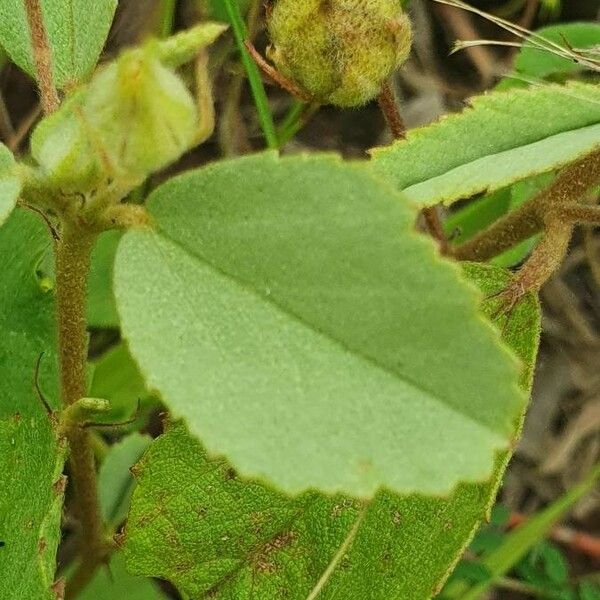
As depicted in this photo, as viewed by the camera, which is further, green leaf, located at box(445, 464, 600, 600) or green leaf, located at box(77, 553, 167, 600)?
green leaf, located at box(445, 464, 600, 600)

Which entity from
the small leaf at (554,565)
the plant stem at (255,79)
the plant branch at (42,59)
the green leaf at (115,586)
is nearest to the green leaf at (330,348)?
the plant branch at (42,59)

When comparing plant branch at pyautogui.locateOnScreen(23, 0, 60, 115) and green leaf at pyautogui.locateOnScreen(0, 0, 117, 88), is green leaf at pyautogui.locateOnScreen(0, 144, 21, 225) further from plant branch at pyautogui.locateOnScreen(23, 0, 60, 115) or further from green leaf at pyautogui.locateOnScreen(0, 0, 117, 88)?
green leaf at pyautogui.locateOnScreen(0, 0, 117, 88)

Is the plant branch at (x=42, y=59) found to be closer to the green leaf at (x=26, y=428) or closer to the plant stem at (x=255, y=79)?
the green leaf at (x=26, y=428)

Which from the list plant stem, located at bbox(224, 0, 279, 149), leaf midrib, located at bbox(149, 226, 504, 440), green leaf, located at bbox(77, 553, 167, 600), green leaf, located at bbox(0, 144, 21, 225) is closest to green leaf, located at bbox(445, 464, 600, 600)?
green leaf, located at bbox(77, 553, 167, 600)

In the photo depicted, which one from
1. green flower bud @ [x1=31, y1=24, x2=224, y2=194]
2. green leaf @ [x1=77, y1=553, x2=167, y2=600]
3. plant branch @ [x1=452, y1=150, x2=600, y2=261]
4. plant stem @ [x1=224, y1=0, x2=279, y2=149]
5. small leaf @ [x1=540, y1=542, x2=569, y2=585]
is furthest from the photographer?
small leaf @ [x1=540, y1=542, x2=569, y2=585]

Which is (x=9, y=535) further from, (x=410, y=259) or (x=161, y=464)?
(x=410, y=259)

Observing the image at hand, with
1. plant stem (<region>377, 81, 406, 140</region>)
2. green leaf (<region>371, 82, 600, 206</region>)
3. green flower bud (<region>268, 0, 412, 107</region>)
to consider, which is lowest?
plant stem (<region>377, 81, 406, 140</region>)

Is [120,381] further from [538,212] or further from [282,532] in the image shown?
[538,212]

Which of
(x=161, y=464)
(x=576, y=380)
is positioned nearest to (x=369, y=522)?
(x=161, y=464)
